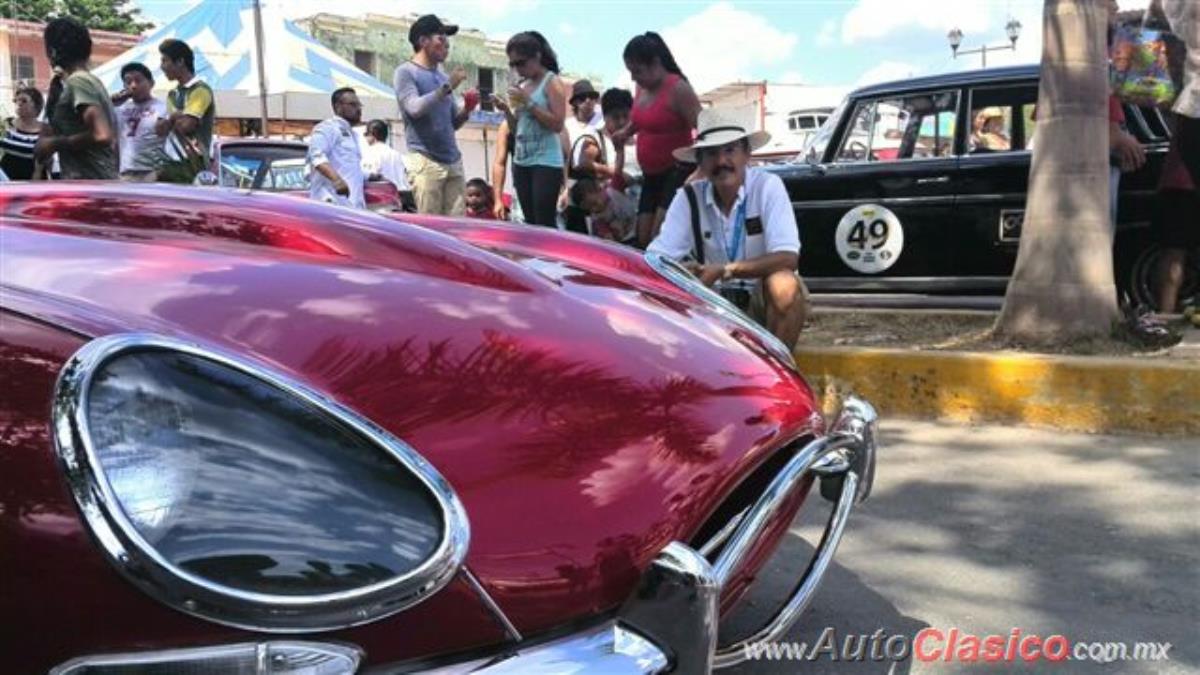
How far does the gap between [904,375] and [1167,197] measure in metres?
2.03

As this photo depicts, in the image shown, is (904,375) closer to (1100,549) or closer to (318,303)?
(1100,549)

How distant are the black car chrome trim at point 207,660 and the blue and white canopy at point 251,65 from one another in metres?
13.1

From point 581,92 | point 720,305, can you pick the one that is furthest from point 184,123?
point 720,305

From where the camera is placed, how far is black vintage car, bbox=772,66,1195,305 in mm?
5625

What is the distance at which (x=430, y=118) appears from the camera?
19.9ft

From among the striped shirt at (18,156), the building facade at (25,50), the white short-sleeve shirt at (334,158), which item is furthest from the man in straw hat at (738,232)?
the building facade at (25,50)

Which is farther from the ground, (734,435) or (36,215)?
(36,215)

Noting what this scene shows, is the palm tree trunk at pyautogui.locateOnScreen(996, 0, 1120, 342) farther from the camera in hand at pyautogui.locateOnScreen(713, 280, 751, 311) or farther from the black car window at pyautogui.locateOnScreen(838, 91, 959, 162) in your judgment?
the black car window at pyautogui.locateOnScreen(838, 91, 959, 162)

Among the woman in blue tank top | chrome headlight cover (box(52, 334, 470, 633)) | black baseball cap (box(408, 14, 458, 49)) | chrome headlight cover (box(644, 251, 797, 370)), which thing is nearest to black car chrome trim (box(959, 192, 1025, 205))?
the woman in blue tank top

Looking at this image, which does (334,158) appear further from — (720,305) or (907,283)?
(720,305)

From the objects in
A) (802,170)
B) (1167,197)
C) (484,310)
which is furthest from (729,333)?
(802,170)

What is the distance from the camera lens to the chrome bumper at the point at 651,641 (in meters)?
Answer: 1.10

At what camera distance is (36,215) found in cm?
179

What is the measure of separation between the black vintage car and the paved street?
2.26 meters
